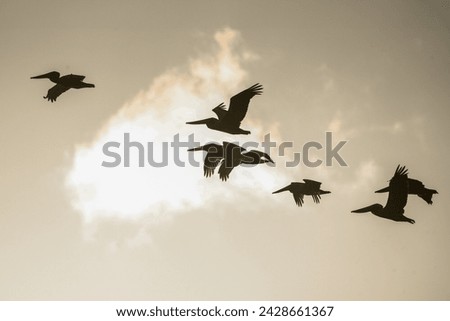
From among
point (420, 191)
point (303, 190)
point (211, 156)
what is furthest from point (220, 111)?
point (420, 191)

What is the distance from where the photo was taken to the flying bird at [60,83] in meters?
3.01

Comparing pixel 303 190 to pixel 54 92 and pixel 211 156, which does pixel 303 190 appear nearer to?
pixel 211 156

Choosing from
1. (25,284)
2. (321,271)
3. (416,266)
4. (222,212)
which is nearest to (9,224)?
(25,284)

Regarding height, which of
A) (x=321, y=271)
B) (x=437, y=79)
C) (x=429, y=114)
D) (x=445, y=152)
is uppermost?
(x=437, y=79)

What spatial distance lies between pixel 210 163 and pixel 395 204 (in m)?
1.08

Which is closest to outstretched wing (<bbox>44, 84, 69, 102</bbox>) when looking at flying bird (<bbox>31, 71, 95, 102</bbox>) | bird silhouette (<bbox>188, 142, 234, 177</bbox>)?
flying bird (<bbox>31, 71, 95, 102</bbox>)

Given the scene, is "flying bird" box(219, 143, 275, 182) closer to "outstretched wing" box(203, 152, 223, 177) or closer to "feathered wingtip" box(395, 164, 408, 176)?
"outstretched wing" box(203, 152, 223, 177)

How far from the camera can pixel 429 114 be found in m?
3.03

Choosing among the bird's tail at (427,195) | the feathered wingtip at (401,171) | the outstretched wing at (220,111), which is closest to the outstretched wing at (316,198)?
the feathered wingtip at (401,171)

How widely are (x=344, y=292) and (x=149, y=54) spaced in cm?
180

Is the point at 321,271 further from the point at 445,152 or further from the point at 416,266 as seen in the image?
the point at 445,152

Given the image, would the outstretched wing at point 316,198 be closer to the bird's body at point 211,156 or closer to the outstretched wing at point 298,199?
the outstretched wing at point 298,199

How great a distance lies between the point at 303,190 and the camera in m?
2.88

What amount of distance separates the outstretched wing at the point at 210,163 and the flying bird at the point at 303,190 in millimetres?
381
